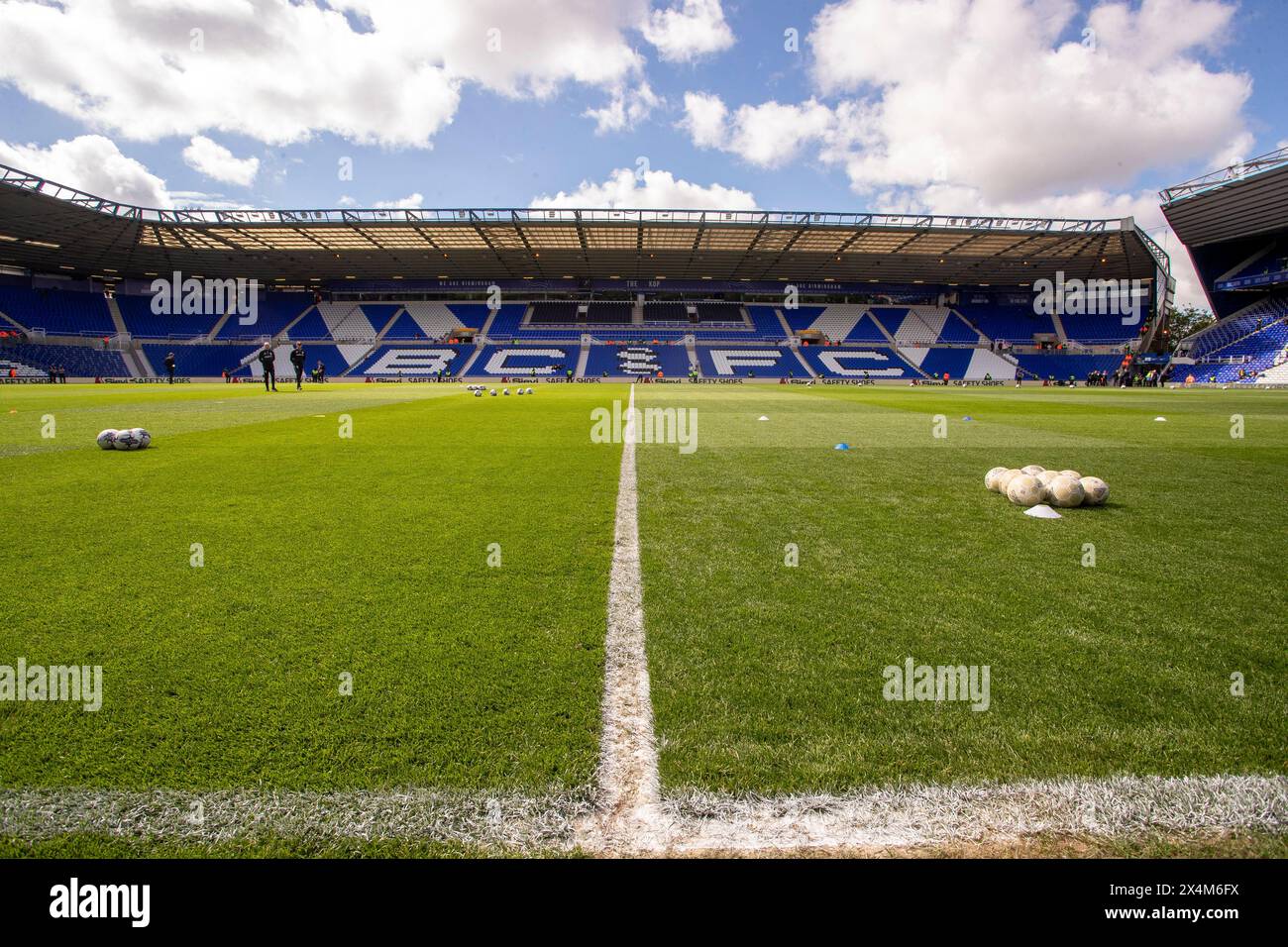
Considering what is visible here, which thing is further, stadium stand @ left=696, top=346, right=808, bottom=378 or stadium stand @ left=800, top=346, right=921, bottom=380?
stadium stand @ left=696, top=346, right=808, bottom=378

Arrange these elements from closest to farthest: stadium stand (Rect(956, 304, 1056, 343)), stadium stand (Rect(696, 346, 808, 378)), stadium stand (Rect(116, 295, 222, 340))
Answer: stadium stand (Rect(696, 346, 808, 378))
stadium stand (Rect(116, 295, 222, 340))
stadium stand (Rect(956, 304, 1056, 343))

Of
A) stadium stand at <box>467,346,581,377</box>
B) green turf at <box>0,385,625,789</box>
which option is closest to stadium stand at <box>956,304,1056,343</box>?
stadium stand at <box>467,346,581,377</box>

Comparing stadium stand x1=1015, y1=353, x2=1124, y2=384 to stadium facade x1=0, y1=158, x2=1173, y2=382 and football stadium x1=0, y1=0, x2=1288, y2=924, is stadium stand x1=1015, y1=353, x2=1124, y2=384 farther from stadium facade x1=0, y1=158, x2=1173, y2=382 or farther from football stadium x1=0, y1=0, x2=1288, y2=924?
football stadium x1=0, y1=0, x2=1288, y2=924

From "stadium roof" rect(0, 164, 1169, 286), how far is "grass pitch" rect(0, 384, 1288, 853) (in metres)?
44.5

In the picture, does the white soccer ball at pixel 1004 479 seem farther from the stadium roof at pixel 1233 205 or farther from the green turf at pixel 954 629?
the stadium roof at pixel 1233 205

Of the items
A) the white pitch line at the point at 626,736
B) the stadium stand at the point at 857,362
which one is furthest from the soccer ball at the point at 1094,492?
the stadium stand at the point at 857,362

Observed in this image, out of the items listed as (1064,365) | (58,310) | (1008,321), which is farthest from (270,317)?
(1064,365)

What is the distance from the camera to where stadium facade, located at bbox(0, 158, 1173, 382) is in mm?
46438

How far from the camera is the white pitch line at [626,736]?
66.4 inches

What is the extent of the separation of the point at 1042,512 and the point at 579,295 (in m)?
64.2

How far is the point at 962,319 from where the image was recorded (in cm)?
6344
